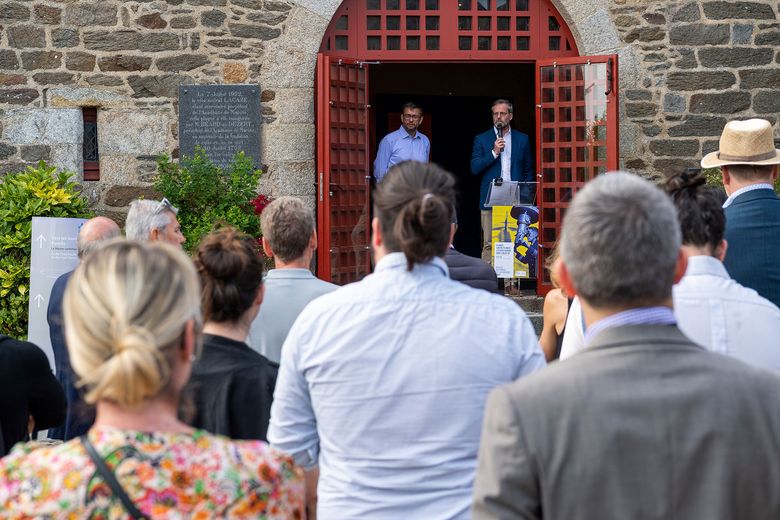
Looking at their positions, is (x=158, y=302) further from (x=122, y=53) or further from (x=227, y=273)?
(x=122, y=53)

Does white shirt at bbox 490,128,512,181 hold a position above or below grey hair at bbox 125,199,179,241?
above

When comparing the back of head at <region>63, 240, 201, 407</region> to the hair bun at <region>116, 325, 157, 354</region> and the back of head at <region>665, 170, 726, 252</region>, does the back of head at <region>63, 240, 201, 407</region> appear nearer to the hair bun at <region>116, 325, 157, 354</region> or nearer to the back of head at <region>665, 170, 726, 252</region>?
the hair bun at <region>116, 325, 157, 354</region>

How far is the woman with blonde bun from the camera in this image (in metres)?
1.76

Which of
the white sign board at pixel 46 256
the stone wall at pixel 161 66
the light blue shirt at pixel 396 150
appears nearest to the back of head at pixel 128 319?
the white sign board at pixel 46 256

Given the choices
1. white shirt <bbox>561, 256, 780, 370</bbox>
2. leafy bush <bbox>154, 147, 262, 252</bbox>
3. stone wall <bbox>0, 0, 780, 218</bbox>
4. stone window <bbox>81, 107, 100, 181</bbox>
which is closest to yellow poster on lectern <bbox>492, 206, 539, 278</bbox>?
stone wall <bbox>0, 0, 780, 218</bbox>

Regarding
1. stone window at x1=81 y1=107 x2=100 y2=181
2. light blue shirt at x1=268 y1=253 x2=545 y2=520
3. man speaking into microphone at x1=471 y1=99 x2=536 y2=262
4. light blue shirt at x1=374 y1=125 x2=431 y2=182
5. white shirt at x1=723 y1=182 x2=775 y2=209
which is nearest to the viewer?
light blue shirt at x1=268 y1=253 x2=545 y2=520

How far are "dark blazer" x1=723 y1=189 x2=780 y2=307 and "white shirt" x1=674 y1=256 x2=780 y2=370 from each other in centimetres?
104

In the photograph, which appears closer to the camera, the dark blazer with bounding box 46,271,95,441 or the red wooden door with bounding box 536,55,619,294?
the dark blazer with bounding box 46,271,95,441

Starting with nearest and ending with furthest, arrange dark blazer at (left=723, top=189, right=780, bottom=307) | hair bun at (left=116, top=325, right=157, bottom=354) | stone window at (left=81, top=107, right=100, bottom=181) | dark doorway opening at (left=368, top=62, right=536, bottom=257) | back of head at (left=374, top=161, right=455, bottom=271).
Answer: hair bun at (left=116, top=325, right=157, bottom=354), back of head at (left=374, top=161, right=455, bottom=271), dark blazer at (left=723, top=189, right=780, bottom=307), stone window at (left=81, top=107, right=100, bottom=181), dark doorway opening at (left=368, top=62, right=536, bottom=257)

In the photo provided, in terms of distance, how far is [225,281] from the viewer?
297 centimetres

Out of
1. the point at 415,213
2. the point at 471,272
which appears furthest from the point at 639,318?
the point at 471,272

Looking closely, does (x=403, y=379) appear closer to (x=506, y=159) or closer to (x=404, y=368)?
(x=404, y=368)

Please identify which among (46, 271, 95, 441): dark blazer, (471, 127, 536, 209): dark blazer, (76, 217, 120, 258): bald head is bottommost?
(46, 271, 95, 441): dark blazer

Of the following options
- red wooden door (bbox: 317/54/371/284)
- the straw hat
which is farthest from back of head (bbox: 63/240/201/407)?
red wooden door (bbox: 317/54/371/284)
